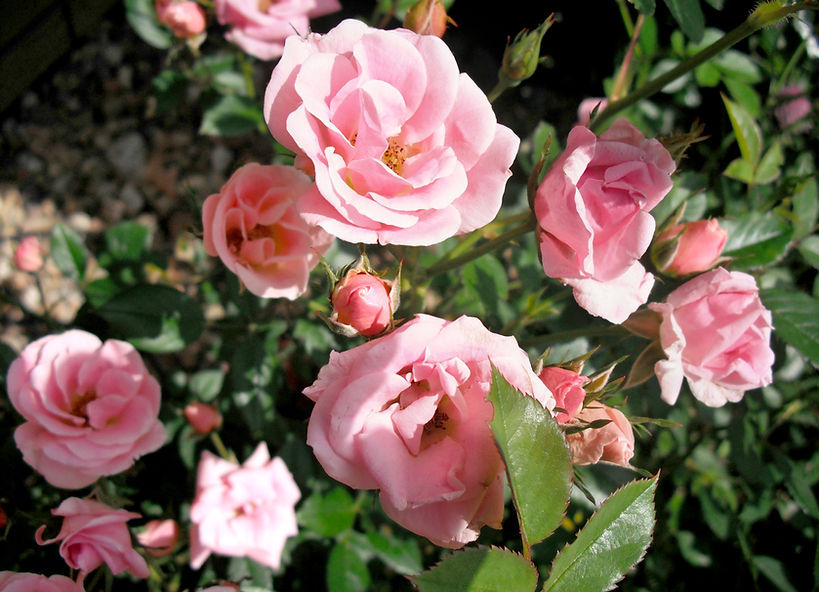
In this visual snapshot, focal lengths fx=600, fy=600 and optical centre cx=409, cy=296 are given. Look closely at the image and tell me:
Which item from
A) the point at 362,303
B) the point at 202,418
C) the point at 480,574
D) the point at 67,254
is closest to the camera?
the point at 480,574

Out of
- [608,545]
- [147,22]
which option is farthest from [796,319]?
[147,22]

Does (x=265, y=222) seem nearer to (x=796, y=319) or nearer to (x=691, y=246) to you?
(x=691, y=246)

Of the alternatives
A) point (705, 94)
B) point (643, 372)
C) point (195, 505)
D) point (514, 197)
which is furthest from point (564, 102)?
point (195, 505)

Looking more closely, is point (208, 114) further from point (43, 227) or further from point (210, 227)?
point (43, 227)

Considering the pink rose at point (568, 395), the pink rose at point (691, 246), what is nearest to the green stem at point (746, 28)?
the pink rose at point (691, 246)

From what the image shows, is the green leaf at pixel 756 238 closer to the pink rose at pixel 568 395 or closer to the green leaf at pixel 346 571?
the pink rose at pixel 568 395

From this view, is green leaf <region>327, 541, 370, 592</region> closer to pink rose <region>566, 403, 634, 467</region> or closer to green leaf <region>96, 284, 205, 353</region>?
green leaf <region>96, 284, 205, 353</region>
